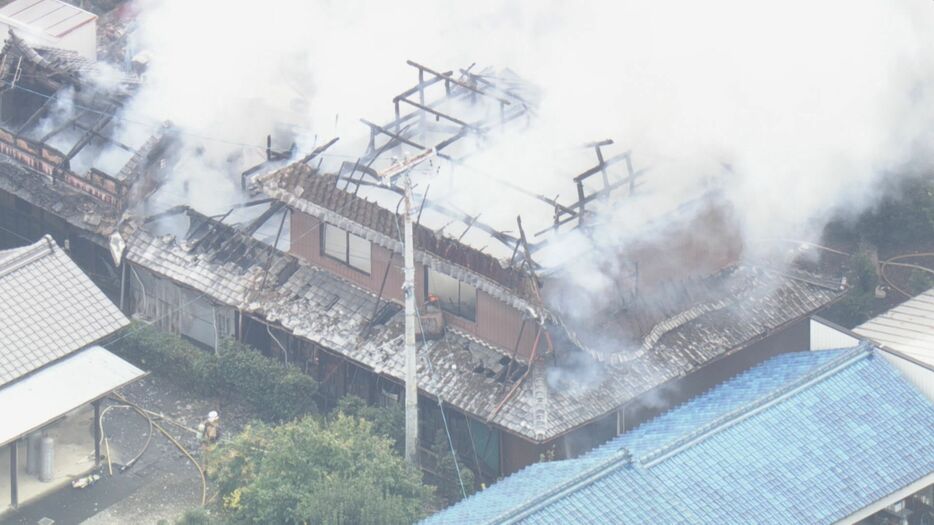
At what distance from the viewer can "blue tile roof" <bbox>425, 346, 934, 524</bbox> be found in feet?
111

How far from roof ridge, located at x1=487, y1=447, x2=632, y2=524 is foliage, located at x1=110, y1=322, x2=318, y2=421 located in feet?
25.9

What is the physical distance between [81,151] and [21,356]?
7378 millimetres

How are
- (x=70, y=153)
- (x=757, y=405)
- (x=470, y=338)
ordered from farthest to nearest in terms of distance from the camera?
(x=70, y=153) → (x=470, y=338) → (x=757, y=405)

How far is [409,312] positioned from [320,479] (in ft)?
10.5

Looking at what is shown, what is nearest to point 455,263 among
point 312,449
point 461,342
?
point 461,342

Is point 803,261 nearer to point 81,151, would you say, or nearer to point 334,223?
point 334,223

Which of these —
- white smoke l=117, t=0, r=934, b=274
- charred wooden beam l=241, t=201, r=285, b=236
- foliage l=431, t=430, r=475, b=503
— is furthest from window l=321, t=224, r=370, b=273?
foliage l=431, t=430, r=475, b=503

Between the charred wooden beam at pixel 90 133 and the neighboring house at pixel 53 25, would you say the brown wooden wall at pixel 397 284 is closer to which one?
the charred wooden beam at pixel 90 133

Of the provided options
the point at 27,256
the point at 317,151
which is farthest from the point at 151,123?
the point at 27,256

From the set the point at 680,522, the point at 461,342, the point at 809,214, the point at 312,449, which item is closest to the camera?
the point at 680,522

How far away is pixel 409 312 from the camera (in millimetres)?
36344

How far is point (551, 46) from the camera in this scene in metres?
43.1

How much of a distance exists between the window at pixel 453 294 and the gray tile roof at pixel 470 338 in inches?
18.0

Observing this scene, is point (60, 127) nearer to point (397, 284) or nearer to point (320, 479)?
point (397, 284)
